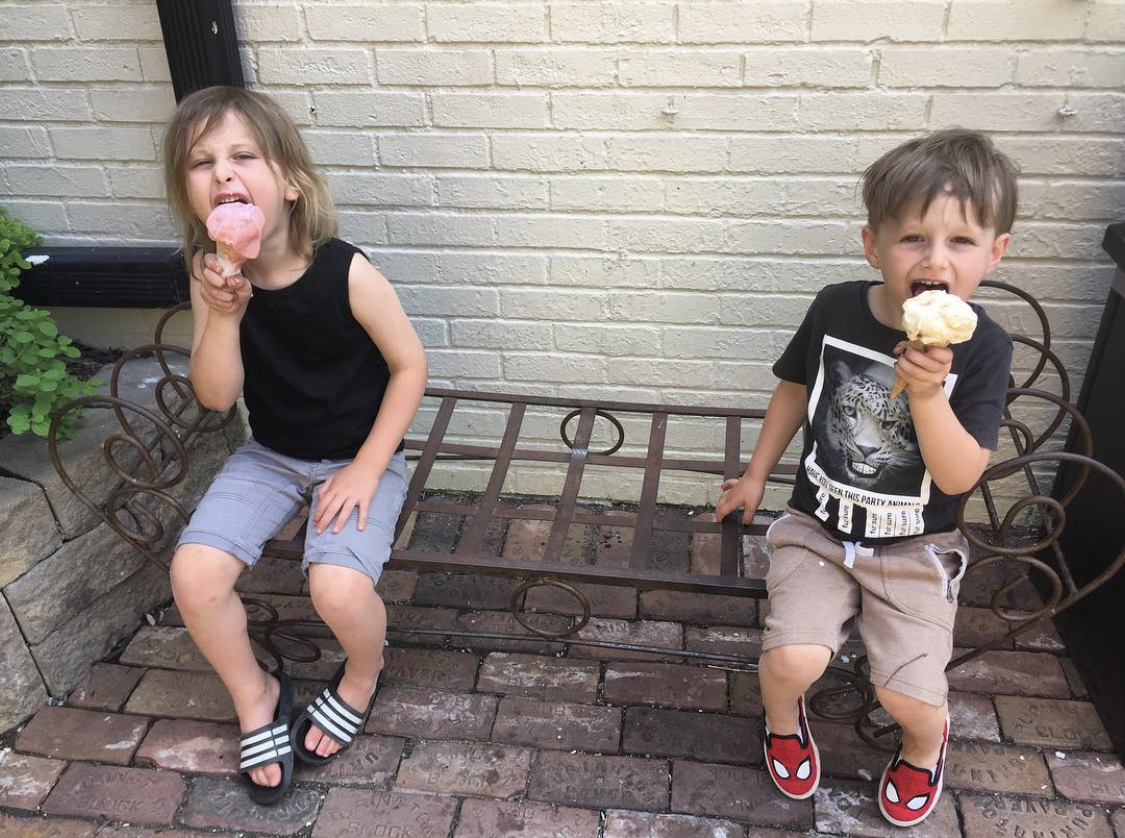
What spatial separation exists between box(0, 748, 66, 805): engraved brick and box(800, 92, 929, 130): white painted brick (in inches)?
93.2

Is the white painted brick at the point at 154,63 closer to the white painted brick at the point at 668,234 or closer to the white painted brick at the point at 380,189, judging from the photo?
the white painted brick at the point at 380,189

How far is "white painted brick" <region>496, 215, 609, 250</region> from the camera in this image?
2537 mm

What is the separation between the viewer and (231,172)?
192cm

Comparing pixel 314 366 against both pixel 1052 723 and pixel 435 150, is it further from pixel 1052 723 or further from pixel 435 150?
pixel 1052 723

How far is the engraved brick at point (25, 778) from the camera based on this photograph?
2076 millimetres

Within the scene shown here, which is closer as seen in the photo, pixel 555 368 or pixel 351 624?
pixel 351 624

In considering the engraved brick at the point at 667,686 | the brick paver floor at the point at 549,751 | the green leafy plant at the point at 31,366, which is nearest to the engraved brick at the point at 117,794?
the brick paver floor at the point at 549,751

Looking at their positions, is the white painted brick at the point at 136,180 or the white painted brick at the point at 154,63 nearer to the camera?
the white painted brick at the point at 154,63

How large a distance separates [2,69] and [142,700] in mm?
1730

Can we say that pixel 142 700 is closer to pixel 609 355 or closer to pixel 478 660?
pixel 478 660

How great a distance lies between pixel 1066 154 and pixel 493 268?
149 cm

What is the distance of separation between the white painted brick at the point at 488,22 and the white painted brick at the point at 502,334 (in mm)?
773

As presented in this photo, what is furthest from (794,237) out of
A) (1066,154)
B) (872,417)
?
(872,417)

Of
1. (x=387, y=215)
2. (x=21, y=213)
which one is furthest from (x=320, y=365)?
(x=21, y=213)
